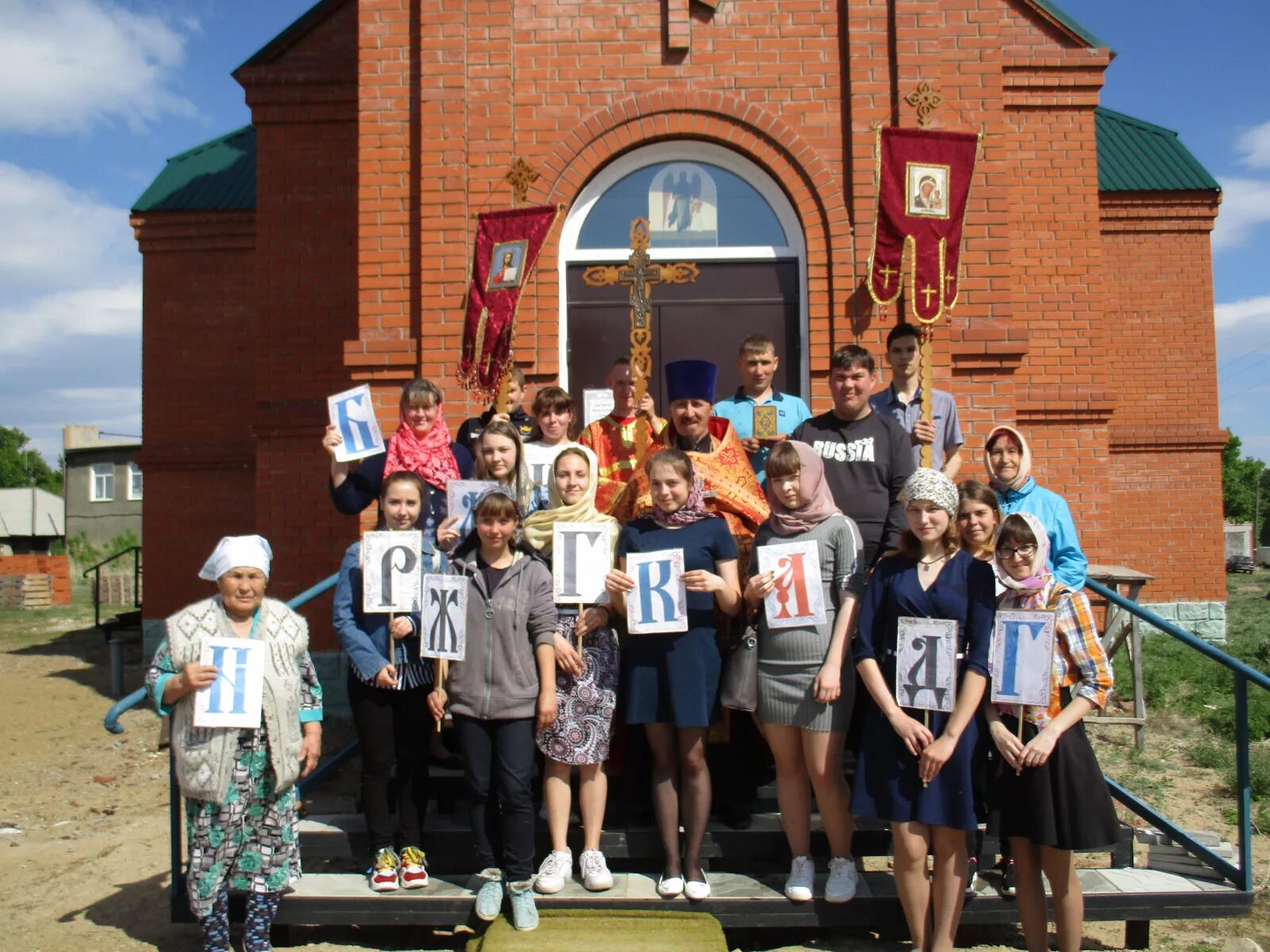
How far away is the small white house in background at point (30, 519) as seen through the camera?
4691 cm

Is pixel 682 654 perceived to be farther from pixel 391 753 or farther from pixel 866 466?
pixel 391 753

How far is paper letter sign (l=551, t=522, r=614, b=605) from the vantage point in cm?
439

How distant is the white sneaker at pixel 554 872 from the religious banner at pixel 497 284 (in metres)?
3.29

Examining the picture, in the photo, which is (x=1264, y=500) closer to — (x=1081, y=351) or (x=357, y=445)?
(x=1081, y=351)

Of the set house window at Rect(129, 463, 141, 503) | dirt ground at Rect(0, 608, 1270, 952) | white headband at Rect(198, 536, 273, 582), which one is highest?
house window at Rect(129, 463, 141, 503)

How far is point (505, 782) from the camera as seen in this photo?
4.25 meters

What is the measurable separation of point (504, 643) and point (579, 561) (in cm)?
45

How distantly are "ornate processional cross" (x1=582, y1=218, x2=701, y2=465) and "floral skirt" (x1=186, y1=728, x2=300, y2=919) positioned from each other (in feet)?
7.16

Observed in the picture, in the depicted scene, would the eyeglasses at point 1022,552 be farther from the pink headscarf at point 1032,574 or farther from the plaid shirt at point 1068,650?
the plaid shirt at point 1068,650

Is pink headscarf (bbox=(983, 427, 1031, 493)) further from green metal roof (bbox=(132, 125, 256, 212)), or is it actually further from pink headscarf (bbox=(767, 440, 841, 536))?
green metal roof (bbox=(132, 125, 256, 212))

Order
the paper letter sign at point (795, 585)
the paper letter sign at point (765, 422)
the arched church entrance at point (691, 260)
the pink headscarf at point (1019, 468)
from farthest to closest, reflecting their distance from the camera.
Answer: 1. the arched church entrance at point (691, 260)
2. the paper letter sign at point (765, 422)
3. the pink headscarf at point (1019, 468)
4. the paper letter sign at point (795, 585)

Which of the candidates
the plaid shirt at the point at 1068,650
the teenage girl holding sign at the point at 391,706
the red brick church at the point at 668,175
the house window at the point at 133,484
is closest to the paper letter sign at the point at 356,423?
the teenage girl holding sign at the point at 391,706

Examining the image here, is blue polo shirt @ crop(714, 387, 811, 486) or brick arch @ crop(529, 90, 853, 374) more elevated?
brick arch @ crop(529, 90, 853, 374)

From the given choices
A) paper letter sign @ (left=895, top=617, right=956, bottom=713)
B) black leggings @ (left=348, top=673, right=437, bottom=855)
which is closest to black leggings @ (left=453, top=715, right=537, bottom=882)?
black leggings @ (left=348, top=673, right=437, bottom=855)
